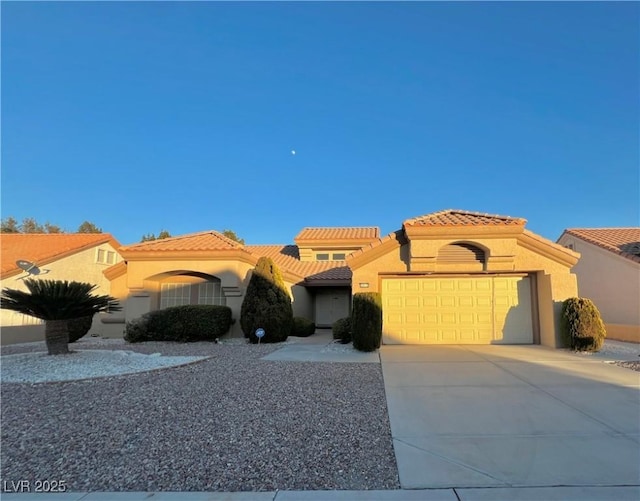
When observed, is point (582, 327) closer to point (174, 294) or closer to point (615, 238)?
point (615, 238)

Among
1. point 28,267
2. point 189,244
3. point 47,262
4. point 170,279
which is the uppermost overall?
point 189,244

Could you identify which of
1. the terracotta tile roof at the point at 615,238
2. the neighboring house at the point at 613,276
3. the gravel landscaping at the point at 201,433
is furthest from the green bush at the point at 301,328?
the terracotta tile roof at the point at 615,238

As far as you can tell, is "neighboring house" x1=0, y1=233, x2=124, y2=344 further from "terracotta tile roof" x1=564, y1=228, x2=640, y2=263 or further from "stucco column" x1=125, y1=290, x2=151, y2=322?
"terracotta tile roof" x1=564, y1=228, x2=640, y2=263

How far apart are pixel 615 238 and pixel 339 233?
14806 mm

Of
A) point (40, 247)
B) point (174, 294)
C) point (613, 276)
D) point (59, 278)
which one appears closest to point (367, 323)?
point (174, 294)

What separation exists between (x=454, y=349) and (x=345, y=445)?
7.97m

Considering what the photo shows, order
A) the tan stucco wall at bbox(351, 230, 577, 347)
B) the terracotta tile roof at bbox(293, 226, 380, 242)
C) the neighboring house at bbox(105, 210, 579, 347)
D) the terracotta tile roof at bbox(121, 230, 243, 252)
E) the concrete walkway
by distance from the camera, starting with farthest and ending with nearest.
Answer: the terracotta tile roof at bbox(293, 226, 380, 242) → the terracotta tile roof at bbox(121, 230, 243, 252) → the neighboring house at bbox(105, 210, 579, 347) → the tan stucco wall at bbox(351, 230, 577, 347) → the concrete walkway

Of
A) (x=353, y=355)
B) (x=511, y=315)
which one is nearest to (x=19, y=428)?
(x=353, y=355)

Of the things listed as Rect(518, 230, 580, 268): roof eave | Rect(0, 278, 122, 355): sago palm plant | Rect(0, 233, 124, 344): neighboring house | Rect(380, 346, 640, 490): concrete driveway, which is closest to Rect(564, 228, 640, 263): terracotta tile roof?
Rect(518, 230, 580, 268): roof eave

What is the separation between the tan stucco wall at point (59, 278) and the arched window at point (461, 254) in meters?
16.2

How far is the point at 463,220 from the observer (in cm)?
1247

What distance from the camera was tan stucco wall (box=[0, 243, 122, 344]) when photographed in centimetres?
1684

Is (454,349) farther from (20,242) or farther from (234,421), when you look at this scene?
(20,242)

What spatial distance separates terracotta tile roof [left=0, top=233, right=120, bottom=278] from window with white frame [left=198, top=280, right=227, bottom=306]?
9.01 metres
